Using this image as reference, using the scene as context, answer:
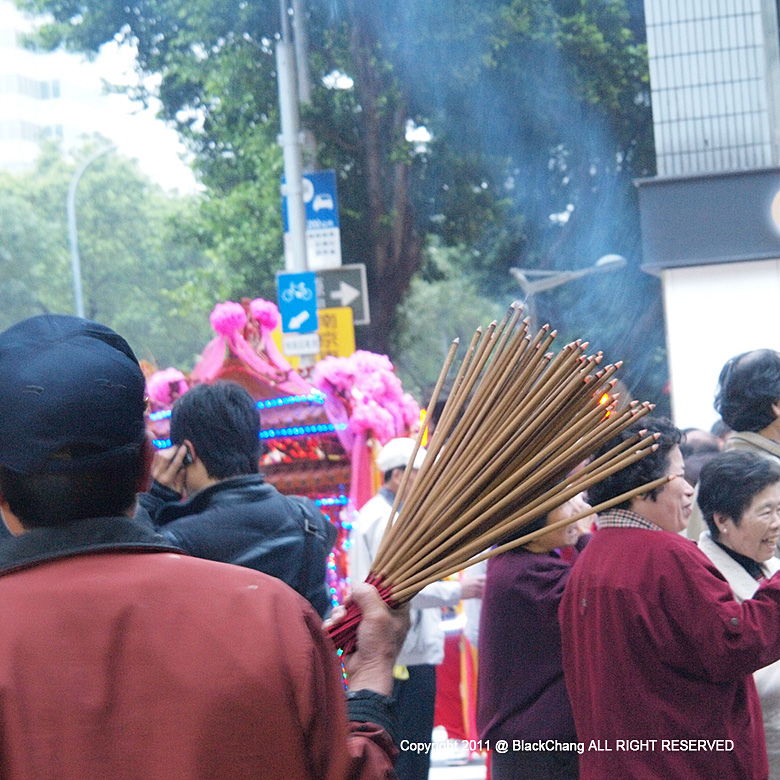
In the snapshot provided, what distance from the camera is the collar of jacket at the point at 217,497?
102 inches

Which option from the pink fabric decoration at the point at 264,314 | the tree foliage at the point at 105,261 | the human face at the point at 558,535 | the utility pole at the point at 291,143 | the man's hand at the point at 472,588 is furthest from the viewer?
the tree foliage at the point at 105,261

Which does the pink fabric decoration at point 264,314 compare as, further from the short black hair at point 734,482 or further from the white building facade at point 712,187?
the short black hair at point 734,482

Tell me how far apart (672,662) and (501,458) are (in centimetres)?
93

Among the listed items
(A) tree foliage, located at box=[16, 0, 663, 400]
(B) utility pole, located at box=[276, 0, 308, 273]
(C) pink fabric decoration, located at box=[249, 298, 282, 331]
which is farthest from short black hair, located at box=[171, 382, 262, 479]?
(A) tree foliage, located at box=[16, 0, 663, 400]

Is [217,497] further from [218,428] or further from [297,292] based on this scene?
[297,292]

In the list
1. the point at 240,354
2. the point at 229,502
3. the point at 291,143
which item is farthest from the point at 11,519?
the point at 291,143

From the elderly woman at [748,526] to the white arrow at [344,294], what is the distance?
21.0ft

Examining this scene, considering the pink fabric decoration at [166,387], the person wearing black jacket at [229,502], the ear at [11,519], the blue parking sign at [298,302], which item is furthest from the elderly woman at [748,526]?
the blue parking sign at [298,302]

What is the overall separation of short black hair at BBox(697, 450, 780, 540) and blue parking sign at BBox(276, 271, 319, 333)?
5826 millimetres

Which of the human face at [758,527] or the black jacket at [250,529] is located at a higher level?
the black jacket at [250,529]

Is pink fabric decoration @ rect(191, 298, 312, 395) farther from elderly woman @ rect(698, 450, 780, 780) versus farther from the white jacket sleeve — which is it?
elderly woman @ rect(698, 450, 780, 780)

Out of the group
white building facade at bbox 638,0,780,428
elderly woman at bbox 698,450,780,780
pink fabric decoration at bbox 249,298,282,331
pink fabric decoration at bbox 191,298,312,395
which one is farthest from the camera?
white building facade at bbox 638,0,780,428

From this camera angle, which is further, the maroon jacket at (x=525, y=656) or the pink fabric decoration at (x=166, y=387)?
the pink fabric decoration at (x=166, y=387)

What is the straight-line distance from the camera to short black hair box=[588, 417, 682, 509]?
8.58 ft
